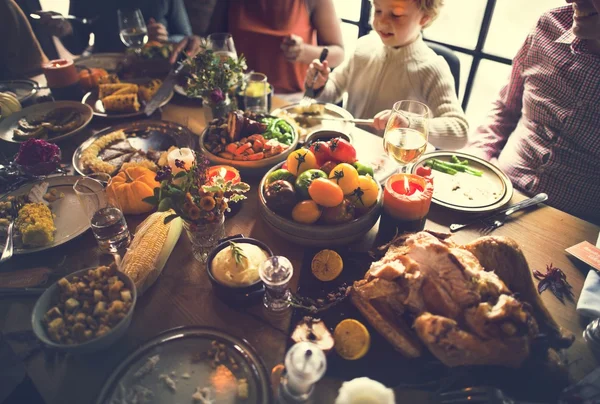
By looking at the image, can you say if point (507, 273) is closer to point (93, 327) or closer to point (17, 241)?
point (93, 327)

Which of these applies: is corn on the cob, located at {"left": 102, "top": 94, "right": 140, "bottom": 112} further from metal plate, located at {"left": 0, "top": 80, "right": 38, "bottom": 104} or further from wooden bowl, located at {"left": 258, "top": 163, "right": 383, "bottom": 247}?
wooden bowl, located at {"left": 258, "top": 163, "right": 383, "bottom": 247}

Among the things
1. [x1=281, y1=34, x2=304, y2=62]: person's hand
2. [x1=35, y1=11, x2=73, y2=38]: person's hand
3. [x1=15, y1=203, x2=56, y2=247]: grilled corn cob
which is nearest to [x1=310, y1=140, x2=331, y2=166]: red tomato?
[x1=15, y1=203, x2=56, y2=247]: grilled corn cob

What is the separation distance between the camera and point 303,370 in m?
0.83

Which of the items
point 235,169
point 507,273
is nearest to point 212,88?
point 235,169

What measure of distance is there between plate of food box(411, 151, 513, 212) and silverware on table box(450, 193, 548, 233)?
32mm

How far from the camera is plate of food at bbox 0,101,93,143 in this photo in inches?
75.0

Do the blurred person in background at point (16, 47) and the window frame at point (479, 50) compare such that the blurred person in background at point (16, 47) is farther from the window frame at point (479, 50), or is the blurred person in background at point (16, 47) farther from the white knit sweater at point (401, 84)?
the window frame at point (479, 50)

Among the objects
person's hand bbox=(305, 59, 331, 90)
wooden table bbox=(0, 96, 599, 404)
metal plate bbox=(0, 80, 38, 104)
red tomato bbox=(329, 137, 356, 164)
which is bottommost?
wooden table bbox=(0, 96, 599, 404)

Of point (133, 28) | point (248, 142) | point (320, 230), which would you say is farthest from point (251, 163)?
point (133, 28)

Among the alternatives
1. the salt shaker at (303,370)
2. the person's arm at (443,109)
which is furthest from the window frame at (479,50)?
the salt shaker at (303,370)

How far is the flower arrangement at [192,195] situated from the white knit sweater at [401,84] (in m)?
1.34

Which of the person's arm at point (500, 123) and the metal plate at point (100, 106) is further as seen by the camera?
the person's arm at point (500, 123)

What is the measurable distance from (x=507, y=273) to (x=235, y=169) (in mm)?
1091

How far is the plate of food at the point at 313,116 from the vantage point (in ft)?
6.66
